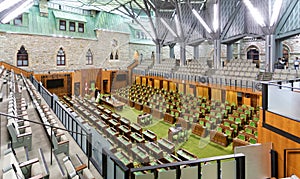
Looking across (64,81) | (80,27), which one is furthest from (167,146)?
(80,27)

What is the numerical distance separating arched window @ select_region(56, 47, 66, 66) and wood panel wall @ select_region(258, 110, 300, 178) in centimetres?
1755

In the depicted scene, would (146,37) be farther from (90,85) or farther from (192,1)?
(90,85)

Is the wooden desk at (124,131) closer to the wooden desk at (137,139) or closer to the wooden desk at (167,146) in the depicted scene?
the wooden desk at (137,139)

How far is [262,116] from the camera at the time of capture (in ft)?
18.9

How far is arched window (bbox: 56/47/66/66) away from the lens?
18.6 metres

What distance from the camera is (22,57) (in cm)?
1645

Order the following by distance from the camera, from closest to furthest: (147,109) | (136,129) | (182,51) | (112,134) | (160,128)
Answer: (112,134), (136,129), (160,128), (147,109), (182,51)

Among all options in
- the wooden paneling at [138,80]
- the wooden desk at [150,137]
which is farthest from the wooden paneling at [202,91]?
the wooden desk at [150,137]

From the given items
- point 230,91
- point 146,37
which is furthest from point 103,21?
point 230,91

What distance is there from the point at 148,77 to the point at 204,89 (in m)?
7.17

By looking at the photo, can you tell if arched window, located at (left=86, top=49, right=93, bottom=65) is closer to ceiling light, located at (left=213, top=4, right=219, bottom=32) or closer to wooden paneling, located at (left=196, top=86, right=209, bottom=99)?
wooden paneling, located at (left=196, top=86, right=209, bottom=99)

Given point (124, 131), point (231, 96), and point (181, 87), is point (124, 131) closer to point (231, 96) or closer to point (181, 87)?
point (231, 96)

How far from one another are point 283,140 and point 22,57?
17940 millimetres

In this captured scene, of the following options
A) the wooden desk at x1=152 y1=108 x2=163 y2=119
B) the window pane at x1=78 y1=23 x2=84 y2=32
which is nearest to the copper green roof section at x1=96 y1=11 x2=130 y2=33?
the window pane at x1=78 y1=23 x2=84 y2=32
